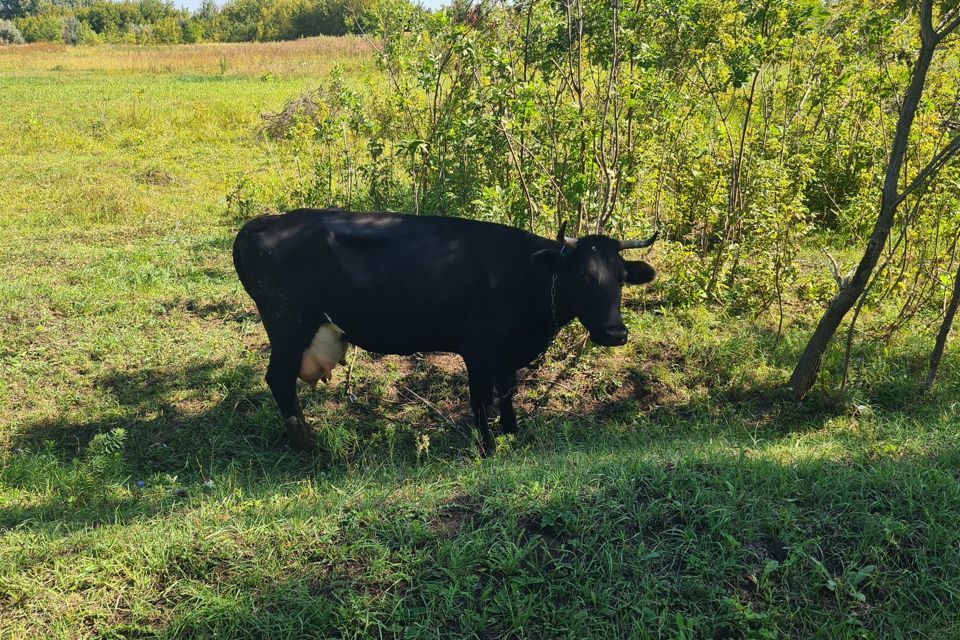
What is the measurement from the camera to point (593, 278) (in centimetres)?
508

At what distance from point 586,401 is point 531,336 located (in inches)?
46.9

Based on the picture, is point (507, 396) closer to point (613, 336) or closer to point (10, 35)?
point (613, 336)

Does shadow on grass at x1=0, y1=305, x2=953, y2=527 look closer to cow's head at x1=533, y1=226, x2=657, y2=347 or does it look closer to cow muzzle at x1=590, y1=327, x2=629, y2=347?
cow muzzle at x1=590, y1=327, x2=629, y2=347

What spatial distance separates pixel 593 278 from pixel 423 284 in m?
1.25

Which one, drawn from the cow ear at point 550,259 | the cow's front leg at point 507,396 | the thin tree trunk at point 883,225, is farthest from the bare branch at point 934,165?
the cow's front leg at point 507,396

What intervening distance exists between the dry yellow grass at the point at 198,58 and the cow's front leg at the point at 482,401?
28348 millimetres

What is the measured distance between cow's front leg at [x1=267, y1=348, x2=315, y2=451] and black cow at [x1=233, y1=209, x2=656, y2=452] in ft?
0.04

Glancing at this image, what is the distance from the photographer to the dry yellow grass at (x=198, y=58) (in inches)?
1335

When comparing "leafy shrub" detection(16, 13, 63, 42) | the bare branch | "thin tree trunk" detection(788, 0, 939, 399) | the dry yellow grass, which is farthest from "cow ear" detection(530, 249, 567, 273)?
"leafy shrub" detection(16, 13, 63, 42)

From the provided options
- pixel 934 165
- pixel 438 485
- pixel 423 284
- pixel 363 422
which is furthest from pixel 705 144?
pixel 438 485

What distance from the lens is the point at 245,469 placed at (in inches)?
212

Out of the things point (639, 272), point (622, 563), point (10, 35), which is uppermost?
point (10, 35)

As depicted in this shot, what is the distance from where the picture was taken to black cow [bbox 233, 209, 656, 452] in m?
5.25

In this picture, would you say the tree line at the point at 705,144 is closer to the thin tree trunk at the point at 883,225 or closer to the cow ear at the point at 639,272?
the thin tree trunk at the point at 883,225
